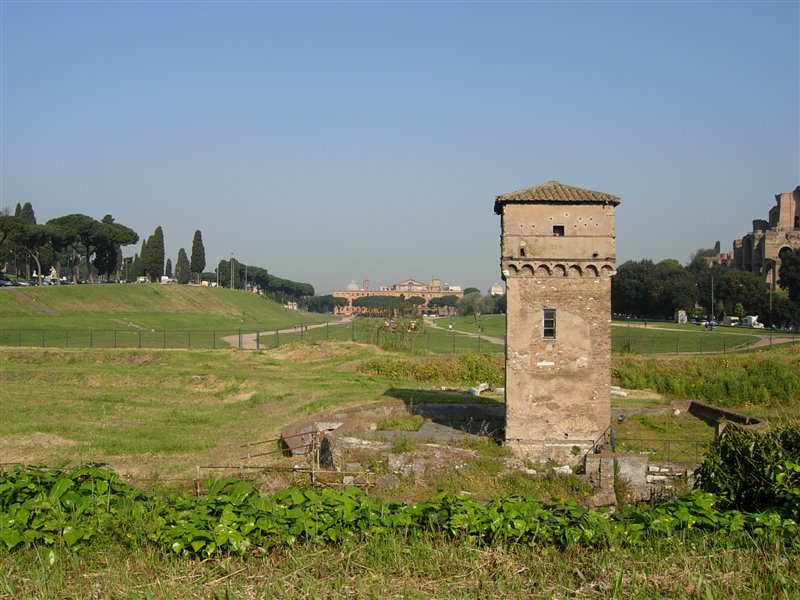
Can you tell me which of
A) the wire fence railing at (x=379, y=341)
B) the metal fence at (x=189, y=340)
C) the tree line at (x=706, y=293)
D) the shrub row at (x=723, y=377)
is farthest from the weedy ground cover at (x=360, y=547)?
the tree line at (x=706, y=293)

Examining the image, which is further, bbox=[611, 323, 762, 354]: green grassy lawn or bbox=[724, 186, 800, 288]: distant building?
bbox=[724, 186, 800, 288]: distant building

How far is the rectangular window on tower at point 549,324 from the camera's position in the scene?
70.5 feet

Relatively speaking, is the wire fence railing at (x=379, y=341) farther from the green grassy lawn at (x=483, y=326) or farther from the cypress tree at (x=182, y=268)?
the cypress tree at (x=182, y=268)

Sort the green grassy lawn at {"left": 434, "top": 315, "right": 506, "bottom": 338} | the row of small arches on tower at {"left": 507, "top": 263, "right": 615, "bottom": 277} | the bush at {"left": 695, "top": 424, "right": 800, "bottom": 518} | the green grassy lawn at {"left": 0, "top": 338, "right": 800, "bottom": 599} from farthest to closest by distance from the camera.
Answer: the green grassy lawn at {"left": 434, "top": 315, "right": 506, "bottom": 338} → the row of small arches on tower at {"left": 507, "top": 263, "right": 615, "bottom": 277} → the bush at {"left": 695, "top": 424, "right": 800, "bottom": 518} → the green grassy lawn at {"left": 0, "top": 338, "right": 800, "bottom": 599}

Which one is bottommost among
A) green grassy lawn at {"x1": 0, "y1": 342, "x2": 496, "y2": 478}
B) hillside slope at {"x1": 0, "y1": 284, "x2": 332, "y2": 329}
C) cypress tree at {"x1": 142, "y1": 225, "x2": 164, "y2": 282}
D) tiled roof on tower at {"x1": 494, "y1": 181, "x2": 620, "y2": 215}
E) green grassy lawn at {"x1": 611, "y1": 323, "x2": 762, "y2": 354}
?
green grassy lawn at {"x1": 0, "y1": 342, "x2": 496, "y2": 478}

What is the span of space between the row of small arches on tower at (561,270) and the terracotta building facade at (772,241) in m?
87.5

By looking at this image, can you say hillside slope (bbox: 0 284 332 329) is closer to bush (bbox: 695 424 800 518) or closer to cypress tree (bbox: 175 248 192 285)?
cypress tree (bbox: 175 248 192 285)

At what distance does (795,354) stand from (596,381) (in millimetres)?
26659

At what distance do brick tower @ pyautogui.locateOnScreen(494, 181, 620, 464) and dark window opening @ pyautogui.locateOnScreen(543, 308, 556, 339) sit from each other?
0.03m

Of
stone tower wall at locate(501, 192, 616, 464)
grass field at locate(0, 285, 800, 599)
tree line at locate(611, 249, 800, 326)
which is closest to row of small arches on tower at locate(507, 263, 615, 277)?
stone tower wall at locate(501, 192, 616, 464)

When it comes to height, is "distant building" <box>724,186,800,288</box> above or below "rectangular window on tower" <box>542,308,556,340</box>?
above

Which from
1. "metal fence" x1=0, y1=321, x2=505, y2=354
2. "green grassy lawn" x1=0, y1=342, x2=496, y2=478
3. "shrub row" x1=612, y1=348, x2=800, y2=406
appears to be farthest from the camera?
"metal fence" x1=0, y1=321, x2=505, y2=354

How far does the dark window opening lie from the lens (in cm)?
→ 2148

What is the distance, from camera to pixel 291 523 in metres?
8.49
